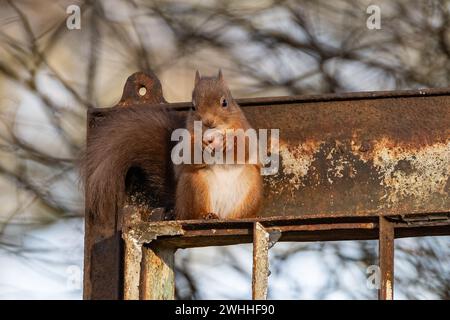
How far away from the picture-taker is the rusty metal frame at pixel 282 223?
4457mm

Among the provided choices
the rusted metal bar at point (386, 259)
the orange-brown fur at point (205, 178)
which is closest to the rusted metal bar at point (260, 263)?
the rusted metal bar at point (386, 259)

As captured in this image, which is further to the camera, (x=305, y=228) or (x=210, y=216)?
(x=210, y=216)

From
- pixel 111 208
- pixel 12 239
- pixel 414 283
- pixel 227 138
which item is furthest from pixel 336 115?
pixel 12 239

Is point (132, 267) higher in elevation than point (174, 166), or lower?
lower

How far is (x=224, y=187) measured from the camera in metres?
5.05

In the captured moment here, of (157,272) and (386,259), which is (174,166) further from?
(386,259)

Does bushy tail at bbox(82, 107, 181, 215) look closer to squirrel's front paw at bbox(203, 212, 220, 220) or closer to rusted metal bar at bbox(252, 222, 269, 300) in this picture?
squirrel's front paw at bbox(203, 212, 220, 220)

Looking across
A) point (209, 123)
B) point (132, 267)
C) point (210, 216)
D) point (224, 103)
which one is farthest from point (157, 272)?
point (224, 103)

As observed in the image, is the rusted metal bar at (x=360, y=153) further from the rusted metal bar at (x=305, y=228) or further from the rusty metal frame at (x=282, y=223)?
the rusted metal bar at (x=305, y=228)

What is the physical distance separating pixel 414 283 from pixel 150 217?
139 cm

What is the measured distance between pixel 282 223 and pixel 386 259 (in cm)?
31

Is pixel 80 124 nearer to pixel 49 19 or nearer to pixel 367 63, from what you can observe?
pixel 49 19

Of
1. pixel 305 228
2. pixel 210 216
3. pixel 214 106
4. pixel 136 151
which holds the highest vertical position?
pixel 214 106

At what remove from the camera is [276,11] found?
21.2 ft
